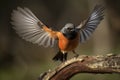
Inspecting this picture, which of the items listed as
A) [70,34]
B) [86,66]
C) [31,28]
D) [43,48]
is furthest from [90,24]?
[43,48]

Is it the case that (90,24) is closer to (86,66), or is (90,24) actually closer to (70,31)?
(70,31)

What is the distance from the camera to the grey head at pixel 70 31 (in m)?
3.43

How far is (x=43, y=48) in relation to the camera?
10.1 meters

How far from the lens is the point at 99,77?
7.16 m

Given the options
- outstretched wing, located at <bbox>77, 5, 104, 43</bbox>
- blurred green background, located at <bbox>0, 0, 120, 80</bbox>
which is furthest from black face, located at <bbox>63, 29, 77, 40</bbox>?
blurred green background, located at <bbox>0, 0, 120, 80</bbox>

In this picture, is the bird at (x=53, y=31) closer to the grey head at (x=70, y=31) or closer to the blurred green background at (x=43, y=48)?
the grey head at (x=70, y=31)

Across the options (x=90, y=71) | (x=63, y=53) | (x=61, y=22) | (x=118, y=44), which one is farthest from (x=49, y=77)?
(x=61, y=22)

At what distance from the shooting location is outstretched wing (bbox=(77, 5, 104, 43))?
362cm

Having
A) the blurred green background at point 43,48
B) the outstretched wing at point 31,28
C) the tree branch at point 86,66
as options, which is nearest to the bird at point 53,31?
the outstretched wing at point 31,28

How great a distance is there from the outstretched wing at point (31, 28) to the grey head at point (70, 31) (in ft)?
0.26

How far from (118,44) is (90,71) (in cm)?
657

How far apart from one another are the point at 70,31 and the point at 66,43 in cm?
10

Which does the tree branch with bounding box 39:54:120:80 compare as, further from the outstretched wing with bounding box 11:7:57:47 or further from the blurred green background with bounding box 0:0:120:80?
the blurred green background with bounding box 0:0:120:80

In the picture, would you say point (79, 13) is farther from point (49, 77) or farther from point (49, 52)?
point (49, 77)
